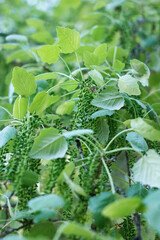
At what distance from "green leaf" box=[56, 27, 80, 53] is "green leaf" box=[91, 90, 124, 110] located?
0.18 metres

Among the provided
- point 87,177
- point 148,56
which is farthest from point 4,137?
point 148,56

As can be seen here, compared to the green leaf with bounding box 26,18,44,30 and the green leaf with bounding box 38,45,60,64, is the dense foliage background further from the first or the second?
the green leaf with bounding box 26,18,44,30

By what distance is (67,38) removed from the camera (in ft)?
2.62

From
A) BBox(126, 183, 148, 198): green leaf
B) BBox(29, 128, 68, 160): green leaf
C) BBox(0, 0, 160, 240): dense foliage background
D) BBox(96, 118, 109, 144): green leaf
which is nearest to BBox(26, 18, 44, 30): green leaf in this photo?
BBox(0, 0, 160, 240): dense foliage background

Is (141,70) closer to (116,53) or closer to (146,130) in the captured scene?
(146,130)

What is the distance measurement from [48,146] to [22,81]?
239 millimetres

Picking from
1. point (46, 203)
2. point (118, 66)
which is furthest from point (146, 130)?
point (118, 66)

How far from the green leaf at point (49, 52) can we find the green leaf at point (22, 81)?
0.33ft

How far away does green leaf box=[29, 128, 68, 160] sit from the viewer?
2.05 feet

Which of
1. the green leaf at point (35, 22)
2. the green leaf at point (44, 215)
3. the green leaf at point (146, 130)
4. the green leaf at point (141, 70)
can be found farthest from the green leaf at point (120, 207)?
the green leaf at point (35, 22)

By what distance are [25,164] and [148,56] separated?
123cm

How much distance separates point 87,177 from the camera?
60 cm

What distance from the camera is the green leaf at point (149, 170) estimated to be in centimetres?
60

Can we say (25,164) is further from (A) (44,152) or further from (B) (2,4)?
(B) (2,4)
